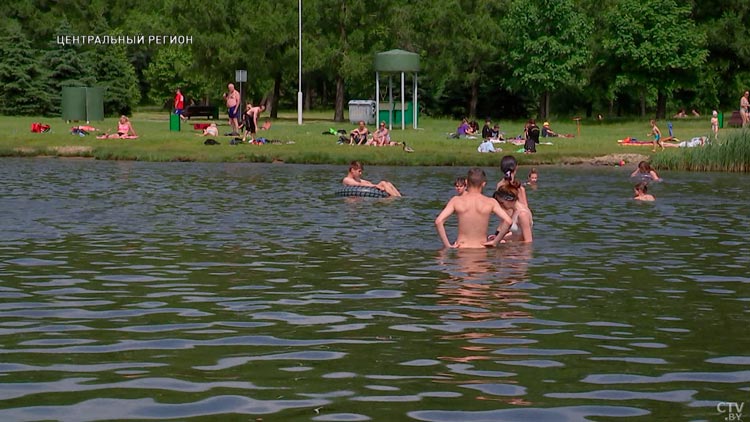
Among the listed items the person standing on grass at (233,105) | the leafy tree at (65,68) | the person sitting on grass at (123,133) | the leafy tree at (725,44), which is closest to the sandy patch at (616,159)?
the person standing on grass at (233,105)

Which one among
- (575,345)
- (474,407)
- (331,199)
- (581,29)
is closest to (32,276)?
(575,345)

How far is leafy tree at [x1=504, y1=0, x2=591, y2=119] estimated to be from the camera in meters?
72.8

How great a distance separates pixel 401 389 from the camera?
9461 millimetres

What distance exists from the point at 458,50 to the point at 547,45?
16.9 ft

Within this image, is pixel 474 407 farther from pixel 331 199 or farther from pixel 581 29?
pixel 581 29

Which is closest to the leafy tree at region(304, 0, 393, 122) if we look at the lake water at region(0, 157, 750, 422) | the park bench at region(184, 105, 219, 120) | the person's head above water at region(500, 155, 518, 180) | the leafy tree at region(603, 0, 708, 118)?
the park bench at region(184, 105, 219, 120)

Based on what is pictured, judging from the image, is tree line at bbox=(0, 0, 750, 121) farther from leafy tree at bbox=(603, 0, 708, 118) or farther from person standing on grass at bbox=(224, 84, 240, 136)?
person standing on grass at bbox=(224, 84, 240, 136)

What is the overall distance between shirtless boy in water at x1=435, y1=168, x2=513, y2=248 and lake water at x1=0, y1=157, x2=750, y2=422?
1.08ft

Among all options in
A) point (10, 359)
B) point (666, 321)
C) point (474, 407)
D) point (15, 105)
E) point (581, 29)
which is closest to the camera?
point (474, 407)

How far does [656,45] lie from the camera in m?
70.0

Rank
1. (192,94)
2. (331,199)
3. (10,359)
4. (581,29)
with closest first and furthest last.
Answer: (10,359) → (331,199) → (581,29) → (192,94)

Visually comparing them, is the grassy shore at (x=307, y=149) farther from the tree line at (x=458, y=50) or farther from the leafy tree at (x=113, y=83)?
the leafy tree at (x=113, y=83)

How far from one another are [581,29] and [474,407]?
67.5 m

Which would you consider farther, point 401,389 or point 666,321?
point 666,321
